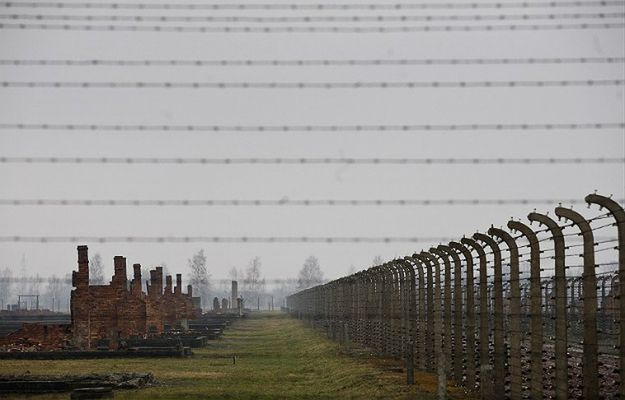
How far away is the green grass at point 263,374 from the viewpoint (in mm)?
20500

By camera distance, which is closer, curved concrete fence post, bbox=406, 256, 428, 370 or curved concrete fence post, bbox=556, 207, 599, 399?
curved concrete fence post, bbox=556, 207, 599, 399

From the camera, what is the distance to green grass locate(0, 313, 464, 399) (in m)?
20.5

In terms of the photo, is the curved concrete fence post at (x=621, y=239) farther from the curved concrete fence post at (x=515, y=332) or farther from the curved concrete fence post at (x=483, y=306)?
the curved concrete fence post at (x=483, y=306)

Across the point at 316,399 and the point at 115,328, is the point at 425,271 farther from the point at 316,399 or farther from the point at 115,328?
the point at 115,328

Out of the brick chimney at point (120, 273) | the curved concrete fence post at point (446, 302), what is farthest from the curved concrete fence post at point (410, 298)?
the brick chimney at point (120, 273)

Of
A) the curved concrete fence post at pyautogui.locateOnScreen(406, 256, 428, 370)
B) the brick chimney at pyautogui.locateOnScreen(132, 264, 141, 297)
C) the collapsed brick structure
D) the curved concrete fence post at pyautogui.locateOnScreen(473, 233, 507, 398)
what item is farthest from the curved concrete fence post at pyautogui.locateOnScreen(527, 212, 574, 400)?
the brick chimney at pyautogui.locateOnScreen(132, 264, 141, 297)

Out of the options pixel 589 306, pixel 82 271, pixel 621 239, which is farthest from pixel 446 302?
pixel 82 271

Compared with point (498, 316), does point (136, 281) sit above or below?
above

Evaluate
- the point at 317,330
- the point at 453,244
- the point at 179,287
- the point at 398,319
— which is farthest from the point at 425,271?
the point at 179,287

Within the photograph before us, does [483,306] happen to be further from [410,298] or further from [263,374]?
[263,374]

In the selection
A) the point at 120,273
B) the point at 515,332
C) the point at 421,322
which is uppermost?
the point at 120,273

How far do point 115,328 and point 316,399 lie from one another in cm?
2164

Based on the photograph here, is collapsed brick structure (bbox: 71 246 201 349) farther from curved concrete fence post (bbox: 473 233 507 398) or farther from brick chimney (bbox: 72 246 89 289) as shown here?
curved concrete fence post (bbox: 473 233 507 398)

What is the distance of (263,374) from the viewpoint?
88.6 ft
